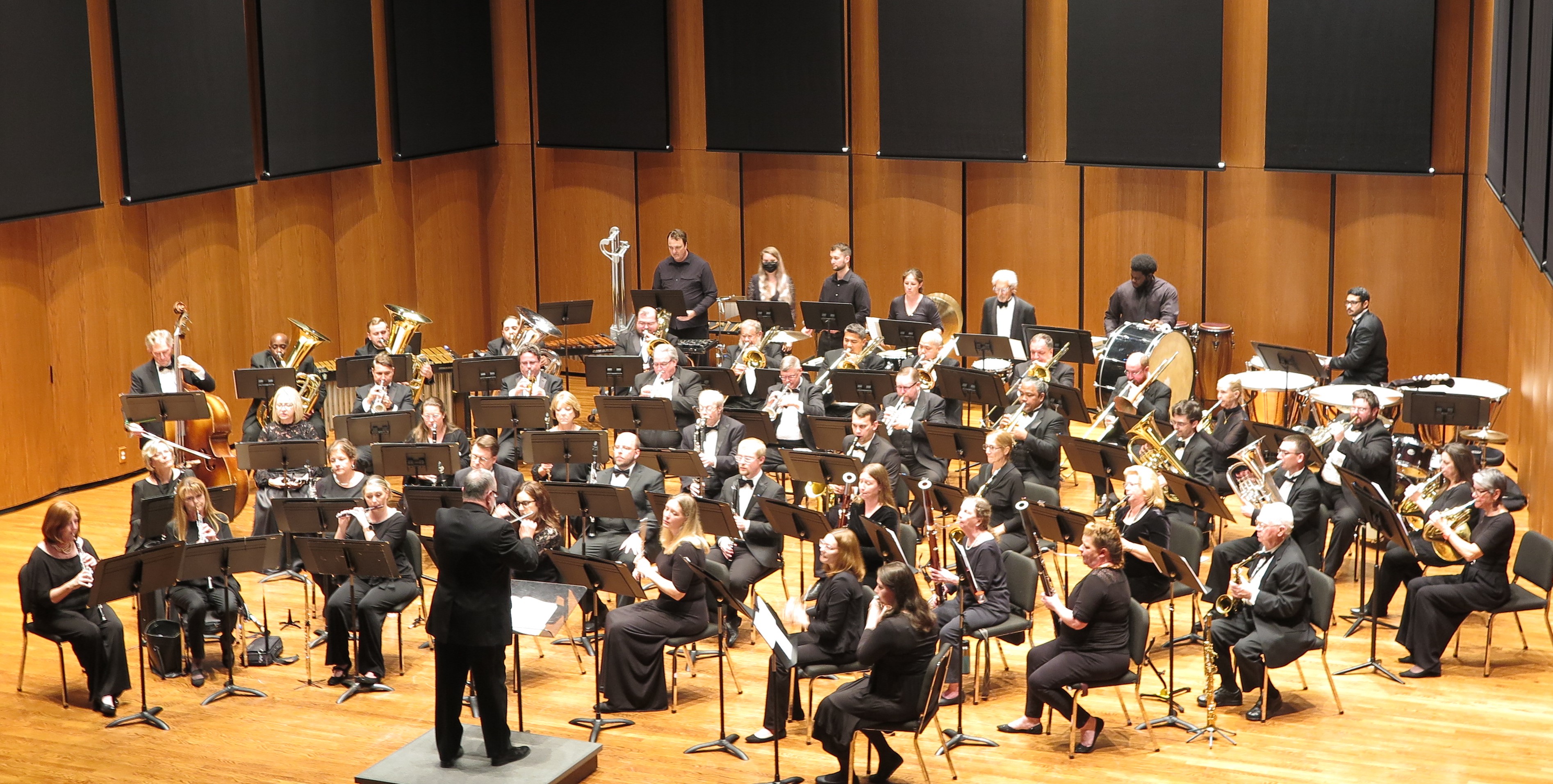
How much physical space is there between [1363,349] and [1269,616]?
4626 millimetres

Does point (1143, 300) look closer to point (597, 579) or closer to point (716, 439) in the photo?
point (716, 439)

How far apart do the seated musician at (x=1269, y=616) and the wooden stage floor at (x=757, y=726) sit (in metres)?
0.25

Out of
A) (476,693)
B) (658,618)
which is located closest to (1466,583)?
(658,618)

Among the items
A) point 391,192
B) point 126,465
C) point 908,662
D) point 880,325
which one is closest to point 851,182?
point 880,325

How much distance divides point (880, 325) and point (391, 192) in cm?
572

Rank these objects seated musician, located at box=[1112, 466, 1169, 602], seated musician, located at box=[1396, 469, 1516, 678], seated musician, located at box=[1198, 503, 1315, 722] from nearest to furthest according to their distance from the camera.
→ seated musician, located at box=[1198, 503, 1315, 722]
seated musician, located at box=[1396, 469, 1516, 678]
seated musician, located at box=[1112, 466, 1169, 602]

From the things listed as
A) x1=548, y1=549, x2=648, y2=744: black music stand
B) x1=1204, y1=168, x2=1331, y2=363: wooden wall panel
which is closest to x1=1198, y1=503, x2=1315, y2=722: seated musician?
x1=548, y1=549, x2=648, y2=744: black music stand

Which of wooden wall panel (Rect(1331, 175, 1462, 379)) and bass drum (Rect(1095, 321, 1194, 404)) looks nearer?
bass drum (Rect(1095, 321, 1194, 404))

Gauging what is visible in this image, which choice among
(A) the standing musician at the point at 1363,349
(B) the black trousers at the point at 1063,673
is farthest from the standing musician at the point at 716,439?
(A) the standing musician at the point at 1363,349

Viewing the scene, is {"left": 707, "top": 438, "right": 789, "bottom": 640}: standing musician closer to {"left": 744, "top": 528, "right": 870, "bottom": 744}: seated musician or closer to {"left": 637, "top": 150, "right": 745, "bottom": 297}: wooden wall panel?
{"left": 744, "top": 528, "right": 870, "bottom": 744}: seated musician

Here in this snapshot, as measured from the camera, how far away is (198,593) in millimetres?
9539

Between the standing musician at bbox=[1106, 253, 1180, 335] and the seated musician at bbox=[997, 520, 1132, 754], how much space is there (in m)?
5.75

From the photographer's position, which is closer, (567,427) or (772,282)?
(567,427)

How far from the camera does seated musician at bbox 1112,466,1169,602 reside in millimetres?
9203
